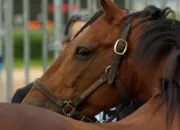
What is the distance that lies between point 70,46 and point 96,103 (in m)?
0.32

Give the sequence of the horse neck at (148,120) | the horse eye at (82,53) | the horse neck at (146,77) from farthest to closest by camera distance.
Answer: the horse eye at (82,53)
the horse neck at (146,77)
the horse neck at (148,120)

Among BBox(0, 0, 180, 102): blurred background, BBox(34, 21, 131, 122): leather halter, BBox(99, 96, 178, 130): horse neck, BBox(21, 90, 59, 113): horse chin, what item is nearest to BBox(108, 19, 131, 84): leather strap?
BBox(34, 21, 131, 122): leather halter

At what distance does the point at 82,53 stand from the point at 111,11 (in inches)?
10.8

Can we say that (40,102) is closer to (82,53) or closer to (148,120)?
(82,53)

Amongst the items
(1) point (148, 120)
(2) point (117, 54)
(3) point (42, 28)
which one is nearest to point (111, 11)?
(2) point (117, 54)

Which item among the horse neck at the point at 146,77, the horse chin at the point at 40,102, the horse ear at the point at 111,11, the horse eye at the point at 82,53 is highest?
the horse ear at the point at 111,11

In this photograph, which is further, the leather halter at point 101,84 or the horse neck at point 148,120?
the leather halter at point 101,84

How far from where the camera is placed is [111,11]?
286cm

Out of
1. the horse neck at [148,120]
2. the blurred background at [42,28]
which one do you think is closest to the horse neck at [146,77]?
the horse neck at [148,120]

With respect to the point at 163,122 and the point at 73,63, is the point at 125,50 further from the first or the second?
the point at 163,122

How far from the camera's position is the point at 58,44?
14.6 feet

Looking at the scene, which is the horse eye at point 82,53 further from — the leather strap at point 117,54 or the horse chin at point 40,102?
the horse chin at point 40,102

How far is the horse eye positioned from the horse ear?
0.21 m

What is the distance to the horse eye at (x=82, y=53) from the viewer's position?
2.77m
